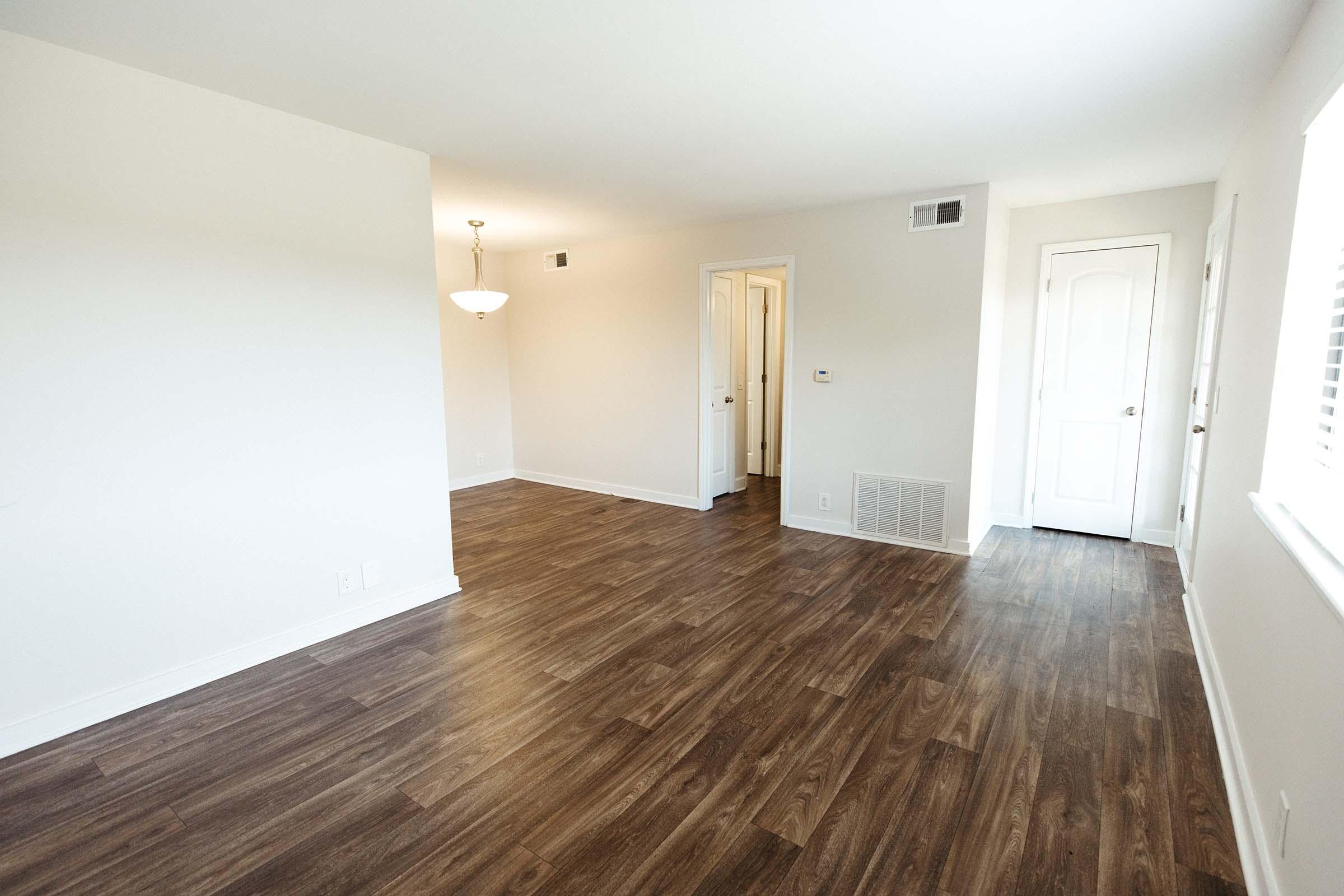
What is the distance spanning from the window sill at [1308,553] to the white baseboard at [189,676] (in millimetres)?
3858

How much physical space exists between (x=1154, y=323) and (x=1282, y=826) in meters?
4.10

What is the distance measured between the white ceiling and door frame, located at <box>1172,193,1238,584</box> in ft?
1.45

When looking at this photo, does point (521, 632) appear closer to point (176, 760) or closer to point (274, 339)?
point (176, 760)

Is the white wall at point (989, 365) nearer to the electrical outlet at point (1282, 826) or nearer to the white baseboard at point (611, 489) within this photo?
the white baseboard at point (611, 489)

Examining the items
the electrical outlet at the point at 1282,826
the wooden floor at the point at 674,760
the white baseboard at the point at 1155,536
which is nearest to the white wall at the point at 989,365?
the white baseboard at the point at 1155,536

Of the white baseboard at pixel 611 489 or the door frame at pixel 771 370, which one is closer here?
the white baseboard at pixel 611 489

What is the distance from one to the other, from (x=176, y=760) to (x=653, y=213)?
4.50 meters

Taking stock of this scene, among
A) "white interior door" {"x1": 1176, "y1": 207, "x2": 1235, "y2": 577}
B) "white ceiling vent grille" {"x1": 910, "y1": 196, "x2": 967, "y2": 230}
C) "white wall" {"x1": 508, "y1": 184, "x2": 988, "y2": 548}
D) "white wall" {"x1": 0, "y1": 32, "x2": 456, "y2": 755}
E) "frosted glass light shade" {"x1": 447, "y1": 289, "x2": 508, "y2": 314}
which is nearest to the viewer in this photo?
"white wall" {"x1": 0, "y1": 32, "x2": 456, "y2": 755}

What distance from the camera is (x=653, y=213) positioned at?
5168 millimetres

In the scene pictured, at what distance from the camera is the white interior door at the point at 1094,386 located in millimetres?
4723

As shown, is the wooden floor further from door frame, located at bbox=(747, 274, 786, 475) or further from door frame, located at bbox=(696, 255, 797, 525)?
door frame, located at bbox=(747, 274, 786, 475)

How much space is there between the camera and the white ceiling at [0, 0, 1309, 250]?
215 cm

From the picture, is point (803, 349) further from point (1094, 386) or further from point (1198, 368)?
point (1198, 368)

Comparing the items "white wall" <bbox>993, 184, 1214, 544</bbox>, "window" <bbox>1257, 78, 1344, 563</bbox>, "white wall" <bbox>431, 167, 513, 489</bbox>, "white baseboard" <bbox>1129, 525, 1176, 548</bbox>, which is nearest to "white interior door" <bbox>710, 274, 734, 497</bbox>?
"white wall" <bbox>431, 167, 513, 489</bbox>
